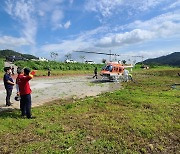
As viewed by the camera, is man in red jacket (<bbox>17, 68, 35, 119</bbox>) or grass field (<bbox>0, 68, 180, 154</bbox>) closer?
grass field (<bbox>0, 68, 180, 154</bbox>)

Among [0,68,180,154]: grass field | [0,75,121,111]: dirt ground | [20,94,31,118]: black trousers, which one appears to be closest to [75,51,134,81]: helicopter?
[0,75,121,111]: dirt ground

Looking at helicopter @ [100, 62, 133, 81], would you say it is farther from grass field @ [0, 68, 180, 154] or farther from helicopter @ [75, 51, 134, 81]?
grass field @ [0, 68, 180, 154]

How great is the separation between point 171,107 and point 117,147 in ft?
22.2

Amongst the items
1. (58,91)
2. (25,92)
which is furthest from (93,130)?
(58,91)

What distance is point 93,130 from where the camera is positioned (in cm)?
1041

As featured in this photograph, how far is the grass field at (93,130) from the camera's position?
8883 millimetres

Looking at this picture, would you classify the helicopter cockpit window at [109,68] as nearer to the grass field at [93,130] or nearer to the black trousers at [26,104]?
the grass field at [93,130]

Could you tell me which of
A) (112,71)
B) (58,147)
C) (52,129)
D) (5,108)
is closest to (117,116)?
(52,129)

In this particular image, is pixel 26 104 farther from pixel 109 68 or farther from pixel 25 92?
pixel 109 68

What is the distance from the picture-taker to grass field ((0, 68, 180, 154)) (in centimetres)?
888

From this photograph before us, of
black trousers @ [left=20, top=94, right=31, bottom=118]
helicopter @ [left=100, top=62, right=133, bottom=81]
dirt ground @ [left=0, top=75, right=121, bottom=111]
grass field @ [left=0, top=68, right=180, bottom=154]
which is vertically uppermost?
helicopter @ [left=100, top=62, right=133, bottom=81]

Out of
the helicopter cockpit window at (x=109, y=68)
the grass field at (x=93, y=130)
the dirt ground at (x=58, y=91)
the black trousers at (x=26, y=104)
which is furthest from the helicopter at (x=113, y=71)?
the black trousers at (x=26, y=104)

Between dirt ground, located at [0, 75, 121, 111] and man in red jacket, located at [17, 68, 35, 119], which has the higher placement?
man in red jacket, located at [17, 68, 35, 119]

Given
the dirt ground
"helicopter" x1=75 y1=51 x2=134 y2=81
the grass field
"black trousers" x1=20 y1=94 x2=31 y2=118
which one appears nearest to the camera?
the grass field
